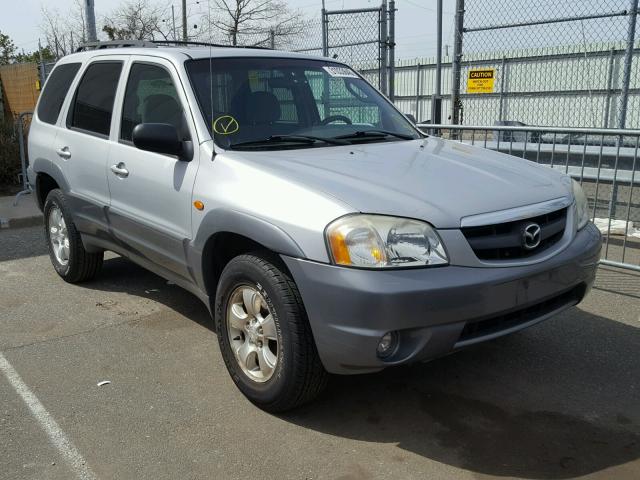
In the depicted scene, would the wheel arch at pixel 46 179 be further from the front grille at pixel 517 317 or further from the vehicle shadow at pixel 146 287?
the front grille at pixel 517 317

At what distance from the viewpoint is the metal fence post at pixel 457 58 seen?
742cm

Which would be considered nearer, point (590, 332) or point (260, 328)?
point (260, 328)

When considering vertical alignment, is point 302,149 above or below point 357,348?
above

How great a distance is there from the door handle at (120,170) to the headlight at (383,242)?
198cm

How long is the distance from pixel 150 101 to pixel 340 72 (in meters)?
1.40

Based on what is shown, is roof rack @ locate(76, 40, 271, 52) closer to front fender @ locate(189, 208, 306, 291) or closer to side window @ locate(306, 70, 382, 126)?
side window @ locate(306, 70, 382, 126)

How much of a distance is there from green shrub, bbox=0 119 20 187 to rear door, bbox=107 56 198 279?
6.93m

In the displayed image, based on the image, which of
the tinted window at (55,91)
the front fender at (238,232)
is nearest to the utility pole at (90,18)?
the tinted window at (55,91)

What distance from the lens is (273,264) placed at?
316 centimetres

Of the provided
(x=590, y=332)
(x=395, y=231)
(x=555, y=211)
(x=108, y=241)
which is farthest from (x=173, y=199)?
(x=590, y=332)

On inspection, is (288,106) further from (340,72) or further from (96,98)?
(96,98)

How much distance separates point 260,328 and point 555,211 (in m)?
1.65

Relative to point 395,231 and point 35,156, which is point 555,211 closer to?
point 395,231

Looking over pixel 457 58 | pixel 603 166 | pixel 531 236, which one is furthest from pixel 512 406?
pixel 457 58
